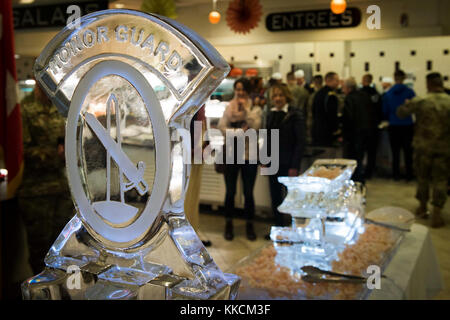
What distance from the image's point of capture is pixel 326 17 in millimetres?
5980

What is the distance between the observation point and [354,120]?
5.66m

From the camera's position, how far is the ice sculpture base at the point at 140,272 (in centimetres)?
65

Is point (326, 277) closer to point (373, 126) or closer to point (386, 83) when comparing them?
point (373, 126)

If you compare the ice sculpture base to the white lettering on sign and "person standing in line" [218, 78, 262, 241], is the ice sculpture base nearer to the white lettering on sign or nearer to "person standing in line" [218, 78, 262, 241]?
the white lettering on sign

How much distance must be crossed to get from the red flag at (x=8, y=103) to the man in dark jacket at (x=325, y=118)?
3.67 m

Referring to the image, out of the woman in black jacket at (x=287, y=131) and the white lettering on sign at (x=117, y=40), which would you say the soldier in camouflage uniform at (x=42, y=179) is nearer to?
the woman in black jacket at (x=287, y=131)

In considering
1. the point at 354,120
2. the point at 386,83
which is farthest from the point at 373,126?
the point at 386,83

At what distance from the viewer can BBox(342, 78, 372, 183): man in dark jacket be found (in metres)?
5.49

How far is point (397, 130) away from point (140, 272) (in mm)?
5964

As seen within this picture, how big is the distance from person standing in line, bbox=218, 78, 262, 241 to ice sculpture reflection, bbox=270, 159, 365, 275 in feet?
5.12

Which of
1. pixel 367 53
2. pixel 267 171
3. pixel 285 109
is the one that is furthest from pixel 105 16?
pixel 367 53

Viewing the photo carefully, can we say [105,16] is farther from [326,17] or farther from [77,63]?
[326,17]
